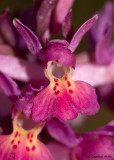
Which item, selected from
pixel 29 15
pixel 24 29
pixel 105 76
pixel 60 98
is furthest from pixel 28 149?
pixel 29 15

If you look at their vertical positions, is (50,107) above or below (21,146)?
above

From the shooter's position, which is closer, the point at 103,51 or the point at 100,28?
the point at 103,51

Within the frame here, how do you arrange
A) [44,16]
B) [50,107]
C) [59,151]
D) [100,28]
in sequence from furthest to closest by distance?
[100,28] < [59,151] < [44,16] < [50,107]

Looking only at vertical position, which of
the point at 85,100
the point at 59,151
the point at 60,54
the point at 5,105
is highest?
the point at 60,54

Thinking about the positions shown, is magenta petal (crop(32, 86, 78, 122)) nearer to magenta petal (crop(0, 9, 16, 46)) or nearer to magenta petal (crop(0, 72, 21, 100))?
magenta petal (crop(0, 72, 21, 100))

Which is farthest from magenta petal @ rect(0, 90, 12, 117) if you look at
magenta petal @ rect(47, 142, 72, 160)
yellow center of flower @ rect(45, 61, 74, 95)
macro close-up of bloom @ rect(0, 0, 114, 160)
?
yellow center of flower @ rect(45, 61, 74, 95)

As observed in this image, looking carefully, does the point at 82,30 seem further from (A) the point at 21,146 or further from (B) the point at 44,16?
(A) the point at 21,146

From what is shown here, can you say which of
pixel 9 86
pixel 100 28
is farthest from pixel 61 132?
pixel 100 28
